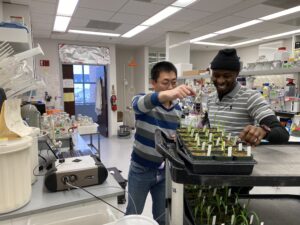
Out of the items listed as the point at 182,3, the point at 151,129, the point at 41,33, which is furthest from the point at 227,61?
the point at 41,33

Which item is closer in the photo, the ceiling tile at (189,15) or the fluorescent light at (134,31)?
the ceiling tile at (189,15)

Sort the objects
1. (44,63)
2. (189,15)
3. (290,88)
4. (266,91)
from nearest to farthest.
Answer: (290,88) < (266,91) < (189,15) < (44,63)

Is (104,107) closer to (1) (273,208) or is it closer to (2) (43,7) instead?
(2) (43,7)

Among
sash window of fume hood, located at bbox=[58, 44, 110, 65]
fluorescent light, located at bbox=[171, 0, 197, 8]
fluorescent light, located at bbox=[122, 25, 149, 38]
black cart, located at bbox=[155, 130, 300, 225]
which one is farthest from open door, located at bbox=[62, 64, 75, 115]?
black cart, located at bbox=[155, 130, 300, 225]

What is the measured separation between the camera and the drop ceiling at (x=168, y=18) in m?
3.56

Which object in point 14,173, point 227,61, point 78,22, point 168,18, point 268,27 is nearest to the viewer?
point 14,173

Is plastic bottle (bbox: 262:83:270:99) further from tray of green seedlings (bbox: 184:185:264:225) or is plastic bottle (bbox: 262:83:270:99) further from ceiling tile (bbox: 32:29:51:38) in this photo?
ceiling tile (bbox: 32:29:51:38)

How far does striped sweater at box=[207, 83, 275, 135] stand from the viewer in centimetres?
138

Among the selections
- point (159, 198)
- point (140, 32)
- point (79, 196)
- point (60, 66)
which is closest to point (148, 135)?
point (159, 198)

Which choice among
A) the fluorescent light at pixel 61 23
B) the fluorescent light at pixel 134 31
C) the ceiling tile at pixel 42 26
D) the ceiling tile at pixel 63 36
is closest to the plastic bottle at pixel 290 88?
the fluorescent light at pixel 134 31

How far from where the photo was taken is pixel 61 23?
459 centimetres

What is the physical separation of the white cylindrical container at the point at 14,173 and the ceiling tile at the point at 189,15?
368 centimetres

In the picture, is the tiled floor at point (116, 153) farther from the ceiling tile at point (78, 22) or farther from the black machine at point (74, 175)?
the ceiling tile at point (78, 22)

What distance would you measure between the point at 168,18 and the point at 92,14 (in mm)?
1451
